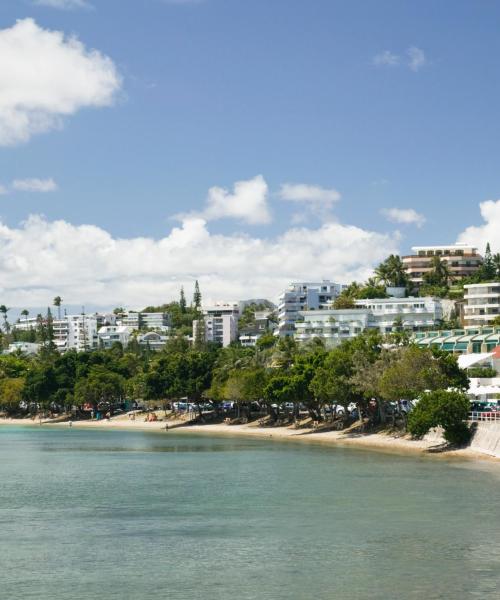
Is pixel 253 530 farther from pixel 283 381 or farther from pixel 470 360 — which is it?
pixel 283 381

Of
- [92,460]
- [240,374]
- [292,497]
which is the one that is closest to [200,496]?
[292,497]

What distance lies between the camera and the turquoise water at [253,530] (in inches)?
1770

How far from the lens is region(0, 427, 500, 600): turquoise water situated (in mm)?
44969

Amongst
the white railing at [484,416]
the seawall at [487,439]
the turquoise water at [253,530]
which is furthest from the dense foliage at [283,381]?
the turquoise water at [253,530]

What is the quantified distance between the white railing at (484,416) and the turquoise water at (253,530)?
732cm

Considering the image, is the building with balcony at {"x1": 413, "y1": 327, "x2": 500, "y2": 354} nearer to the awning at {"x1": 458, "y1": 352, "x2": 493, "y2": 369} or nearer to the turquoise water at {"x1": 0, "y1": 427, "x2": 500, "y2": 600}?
the awning at {"x1": 458, "y1": 352, "x2": 493, "y2": 369}

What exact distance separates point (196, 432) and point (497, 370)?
51208 millimetres

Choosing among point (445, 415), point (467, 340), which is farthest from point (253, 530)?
point (467, 340)

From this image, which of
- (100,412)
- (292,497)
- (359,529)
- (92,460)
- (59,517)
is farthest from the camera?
(100,412)

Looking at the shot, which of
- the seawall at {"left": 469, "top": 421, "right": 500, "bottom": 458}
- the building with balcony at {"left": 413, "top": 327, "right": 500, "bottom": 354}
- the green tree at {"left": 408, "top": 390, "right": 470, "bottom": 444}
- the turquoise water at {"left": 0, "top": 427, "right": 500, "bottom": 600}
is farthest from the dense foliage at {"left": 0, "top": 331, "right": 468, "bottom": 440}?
the turquoise water at {"left": 0, "top": 427, "right": 500, "bottom": 600}

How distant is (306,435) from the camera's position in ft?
436

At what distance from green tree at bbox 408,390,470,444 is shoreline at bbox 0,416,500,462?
1.69 metres

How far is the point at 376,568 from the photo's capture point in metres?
47.7

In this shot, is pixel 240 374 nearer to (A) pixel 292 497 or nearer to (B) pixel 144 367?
(B) pixel 144 367
